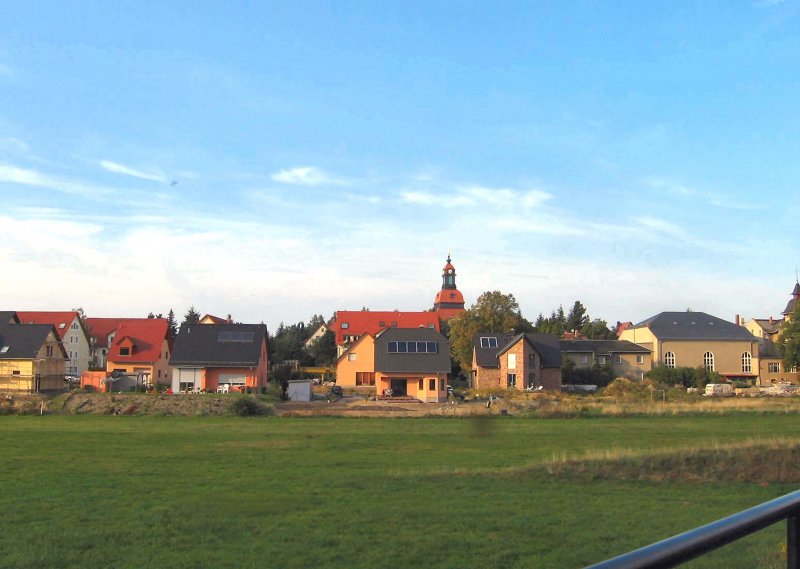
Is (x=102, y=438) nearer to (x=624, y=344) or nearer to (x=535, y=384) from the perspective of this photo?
(x=535, y=384)

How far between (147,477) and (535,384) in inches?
1992

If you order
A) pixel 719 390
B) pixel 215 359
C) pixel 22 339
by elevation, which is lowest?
pixel 719 390

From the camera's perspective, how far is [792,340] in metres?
74.1

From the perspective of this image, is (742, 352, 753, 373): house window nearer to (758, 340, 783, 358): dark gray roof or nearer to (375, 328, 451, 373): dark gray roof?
→ (758, 340, 783, 358): dark gray roof

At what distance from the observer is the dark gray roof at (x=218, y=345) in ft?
194

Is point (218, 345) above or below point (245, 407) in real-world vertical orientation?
above

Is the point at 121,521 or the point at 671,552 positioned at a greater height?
the point at 671,552

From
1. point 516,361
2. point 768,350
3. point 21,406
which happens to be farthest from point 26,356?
point 768,350

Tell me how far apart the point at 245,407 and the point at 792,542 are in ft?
138

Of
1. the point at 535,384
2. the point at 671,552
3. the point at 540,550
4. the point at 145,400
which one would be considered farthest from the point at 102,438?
the point at 535,384

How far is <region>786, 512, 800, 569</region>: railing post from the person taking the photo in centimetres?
257

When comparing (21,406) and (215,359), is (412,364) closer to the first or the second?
(215,359)

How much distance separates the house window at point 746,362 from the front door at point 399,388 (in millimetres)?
38152

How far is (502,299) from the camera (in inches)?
3086
